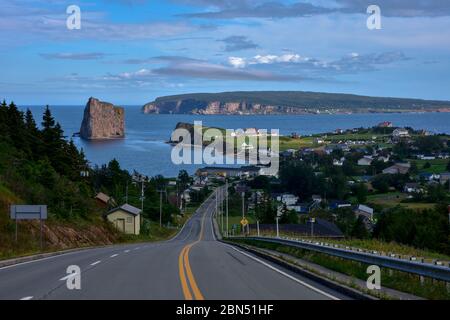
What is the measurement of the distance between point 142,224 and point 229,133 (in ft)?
291

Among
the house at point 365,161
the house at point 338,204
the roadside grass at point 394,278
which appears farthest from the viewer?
the house at point 365,161

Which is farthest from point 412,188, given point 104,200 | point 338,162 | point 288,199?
point 104,200

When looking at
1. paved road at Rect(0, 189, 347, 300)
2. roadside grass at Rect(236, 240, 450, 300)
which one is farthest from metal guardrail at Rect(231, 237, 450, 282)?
paved road at Rect(0, 189, 347, 300)

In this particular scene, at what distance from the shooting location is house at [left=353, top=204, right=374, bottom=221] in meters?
98.3

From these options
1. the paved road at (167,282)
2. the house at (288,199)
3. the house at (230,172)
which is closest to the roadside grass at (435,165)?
the house at (288,199)

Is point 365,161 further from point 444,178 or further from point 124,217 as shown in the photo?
point 124,217

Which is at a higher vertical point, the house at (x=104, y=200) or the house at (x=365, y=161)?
the house at (x=365, y=161)

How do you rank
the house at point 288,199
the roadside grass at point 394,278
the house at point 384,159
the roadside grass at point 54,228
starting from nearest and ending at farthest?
the roadside grass at point 394,278
the roadside grass at point 54,228
the house at point 288,199
the house at point 384,159

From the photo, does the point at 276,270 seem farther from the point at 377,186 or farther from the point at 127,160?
the point at 127,160

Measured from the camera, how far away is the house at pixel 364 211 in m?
98.3

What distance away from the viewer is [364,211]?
333ft

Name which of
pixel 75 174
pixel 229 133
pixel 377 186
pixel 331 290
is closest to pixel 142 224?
pixel 75 174

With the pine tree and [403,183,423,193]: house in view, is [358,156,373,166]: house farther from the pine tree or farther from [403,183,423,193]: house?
the pine tree

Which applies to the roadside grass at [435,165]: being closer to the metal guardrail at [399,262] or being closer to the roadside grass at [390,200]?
the roadside grass at [390,200]
